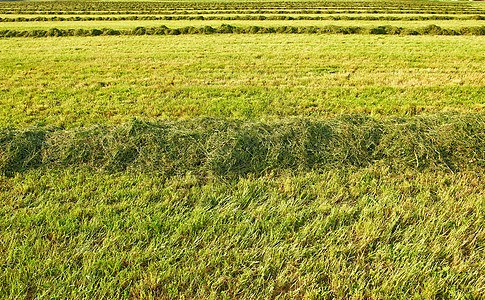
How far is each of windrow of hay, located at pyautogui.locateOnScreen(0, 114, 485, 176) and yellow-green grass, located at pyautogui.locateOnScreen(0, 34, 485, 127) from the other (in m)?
2.05

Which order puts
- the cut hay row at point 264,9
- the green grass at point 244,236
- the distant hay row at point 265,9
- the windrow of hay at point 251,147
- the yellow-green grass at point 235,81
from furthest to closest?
the cut hay row at point 264,9, the distant hay row at point 265,9, the yellow-green grass at point 235,81, the windrow of hay at point 251,147, the green grass at point 244,236

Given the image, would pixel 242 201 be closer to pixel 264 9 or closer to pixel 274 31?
pixel 274 31

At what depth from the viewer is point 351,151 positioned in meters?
3.62

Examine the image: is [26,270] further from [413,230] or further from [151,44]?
[151,44]

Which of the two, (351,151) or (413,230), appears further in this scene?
(351,151)

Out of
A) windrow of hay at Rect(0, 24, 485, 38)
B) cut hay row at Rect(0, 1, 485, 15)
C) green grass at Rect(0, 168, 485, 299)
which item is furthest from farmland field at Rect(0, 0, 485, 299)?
cut hay row at Rect(0, 1, 485, 15)

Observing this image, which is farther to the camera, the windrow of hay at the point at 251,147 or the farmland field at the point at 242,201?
the windrow of hay at the point at 251,147

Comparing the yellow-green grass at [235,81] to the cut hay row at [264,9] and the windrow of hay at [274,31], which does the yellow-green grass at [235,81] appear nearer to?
the windrow of hay at [274,31]

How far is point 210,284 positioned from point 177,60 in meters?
10.1

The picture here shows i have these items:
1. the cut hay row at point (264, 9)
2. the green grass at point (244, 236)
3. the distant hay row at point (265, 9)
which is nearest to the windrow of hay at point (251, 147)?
the green grass at point (244, 236)

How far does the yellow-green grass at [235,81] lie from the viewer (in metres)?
6.31

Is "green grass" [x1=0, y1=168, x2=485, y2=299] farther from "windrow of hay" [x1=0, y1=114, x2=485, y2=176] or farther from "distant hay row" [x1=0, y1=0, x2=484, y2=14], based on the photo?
"distant hay row" [x1=0, y1=0, x2=484, y2=14]

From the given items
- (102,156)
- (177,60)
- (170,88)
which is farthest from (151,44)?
(102,156)

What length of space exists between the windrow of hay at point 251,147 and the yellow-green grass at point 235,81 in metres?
2.05
